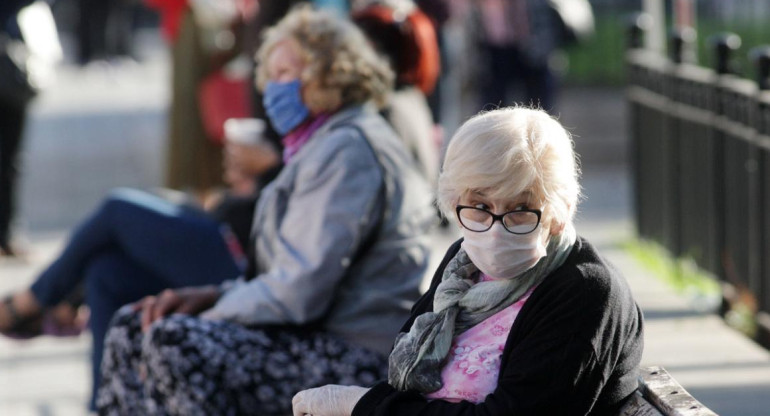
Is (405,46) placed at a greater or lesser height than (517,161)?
lesser

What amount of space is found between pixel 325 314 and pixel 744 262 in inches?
99.6

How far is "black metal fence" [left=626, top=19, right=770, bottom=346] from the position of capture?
548 cm

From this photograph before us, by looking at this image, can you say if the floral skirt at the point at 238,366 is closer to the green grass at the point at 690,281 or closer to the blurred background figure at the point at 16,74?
the green grass at the point at 690,281

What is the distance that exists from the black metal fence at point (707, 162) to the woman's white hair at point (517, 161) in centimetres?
286

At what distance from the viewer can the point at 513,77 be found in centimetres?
893

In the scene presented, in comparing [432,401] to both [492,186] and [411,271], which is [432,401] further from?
[411,271]

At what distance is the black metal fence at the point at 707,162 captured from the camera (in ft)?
18.0

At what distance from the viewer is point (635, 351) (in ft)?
8.73

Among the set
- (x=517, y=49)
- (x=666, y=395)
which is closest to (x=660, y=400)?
(x=666, y=395)

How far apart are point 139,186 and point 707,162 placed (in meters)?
5.56


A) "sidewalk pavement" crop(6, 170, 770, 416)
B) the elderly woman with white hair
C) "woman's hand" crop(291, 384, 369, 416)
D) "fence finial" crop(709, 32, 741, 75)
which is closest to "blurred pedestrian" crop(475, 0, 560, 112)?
"sidewalk pavement" crop(6, 170, 770, 416)

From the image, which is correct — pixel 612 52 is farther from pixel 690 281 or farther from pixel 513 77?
pixel 690 281

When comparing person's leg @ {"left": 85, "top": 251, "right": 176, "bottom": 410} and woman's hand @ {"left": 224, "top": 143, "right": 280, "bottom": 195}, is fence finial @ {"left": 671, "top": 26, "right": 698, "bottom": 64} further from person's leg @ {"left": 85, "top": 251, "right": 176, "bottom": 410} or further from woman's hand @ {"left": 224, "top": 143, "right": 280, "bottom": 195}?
person's leg @ {"left": 85, "top": 251, "right": 176, "bottom": 410}

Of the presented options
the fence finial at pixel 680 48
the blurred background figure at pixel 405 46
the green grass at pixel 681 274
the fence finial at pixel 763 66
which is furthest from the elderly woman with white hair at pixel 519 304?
the fence finial at pixel 680 48
